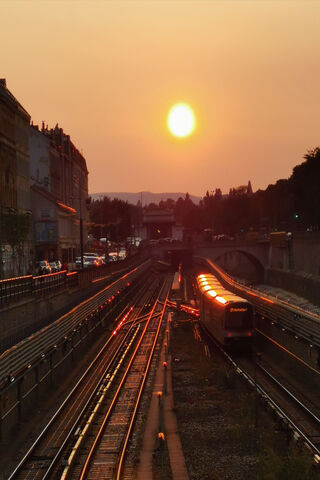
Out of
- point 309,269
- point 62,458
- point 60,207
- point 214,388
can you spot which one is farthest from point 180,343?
point 309,269

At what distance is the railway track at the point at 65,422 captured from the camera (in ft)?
54.8

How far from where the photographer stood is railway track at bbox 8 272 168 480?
54.8ft

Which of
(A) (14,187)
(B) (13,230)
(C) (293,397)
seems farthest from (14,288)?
(A) (14,187)

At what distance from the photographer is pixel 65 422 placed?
21328 mm

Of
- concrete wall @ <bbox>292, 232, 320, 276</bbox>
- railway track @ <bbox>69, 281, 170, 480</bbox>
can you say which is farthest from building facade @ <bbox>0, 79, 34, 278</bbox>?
concrete wall @ <bbox>292, 232, 320, 276</bbox>

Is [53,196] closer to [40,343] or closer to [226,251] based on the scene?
[226,251]

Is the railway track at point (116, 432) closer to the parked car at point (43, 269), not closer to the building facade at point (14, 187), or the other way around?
the parked car at point (43, 269)

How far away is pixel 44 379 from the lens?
25.6 m

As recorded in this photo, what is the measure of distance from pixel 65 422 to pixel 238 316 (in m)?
14.2

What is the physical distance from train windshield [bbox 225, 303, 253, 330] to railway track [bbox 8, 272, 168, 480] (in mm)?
6448

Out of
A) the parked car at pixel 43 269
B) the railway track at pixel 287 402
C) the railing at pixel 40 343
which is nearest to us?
the railway track at pixel 287 402

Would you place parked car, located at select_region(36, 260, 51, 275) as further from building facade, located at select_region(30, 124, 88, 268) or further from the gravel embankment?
the gravel embankment

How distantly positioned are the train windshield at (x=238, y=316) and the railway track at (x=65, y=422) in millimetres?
6448

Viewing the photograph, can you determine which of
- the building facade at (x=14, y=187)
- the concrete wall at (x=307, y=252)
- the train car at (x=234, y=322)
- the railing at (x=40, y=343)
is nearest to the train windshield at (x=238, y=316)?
the train car at (x=234, y=322)
